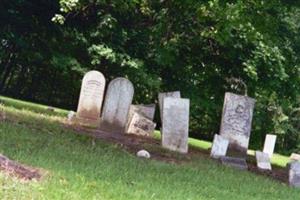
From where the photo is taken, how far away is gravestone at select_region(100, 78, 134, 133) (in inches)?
617

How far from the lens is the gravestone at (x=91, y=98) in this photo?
17.0 m

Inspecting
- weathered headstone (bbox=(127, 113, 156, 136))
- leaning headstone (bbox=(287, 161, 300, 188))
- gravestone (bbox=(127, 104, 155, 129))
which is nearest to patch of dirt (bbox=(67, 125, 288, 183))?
leaning headstone (bbox=(287, 161, 300, 188))

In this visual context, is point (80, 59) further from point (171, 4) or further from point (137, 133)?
point (137, 133)

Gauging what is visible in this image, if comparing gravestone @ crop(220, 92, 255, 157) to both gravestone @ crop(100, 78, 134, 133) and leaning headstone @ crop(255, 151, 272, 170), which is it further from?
gravestone @ crop(100, 78, 134, 133)

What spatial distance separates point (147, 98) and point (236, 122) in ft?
49.9

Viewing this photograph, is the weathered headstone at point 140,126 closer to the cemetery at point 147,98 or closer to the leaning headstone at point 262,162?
the cemetery at point 147,98

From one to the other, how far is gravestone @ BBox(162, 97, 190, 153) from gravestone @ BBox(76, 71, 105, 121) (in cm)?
300

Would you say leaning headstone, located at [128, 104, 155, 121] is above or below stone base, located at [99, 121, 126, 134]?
above

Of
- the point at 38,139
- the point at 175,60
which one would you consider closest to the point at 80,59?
the point at 175,60

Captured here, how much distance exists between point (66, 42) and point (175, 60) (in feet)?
15.9

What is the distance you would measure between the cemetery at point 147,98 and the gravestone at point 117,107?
3 centimetres

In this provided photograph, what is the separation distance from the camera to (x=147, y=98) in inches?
1211

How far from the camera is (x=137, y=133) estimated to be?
16953 millimetres

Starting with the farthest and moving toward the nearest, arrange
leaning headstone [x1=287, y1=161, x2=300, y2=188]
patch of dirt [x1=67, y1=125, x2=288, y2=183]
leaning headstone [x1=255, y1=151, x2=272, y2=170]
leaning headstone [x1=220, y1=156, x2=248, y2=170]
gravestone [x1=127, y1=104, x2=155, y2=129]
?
gravestone [x1=127, y1=104, x2=155, y2=129]
leaning headstone [x1=255, y1=151, x2=272, y2=170]
leaning headstone [x1=220, y1=156, x2=248, y2=170]
patch of dirt [x1=67, y1=125, x2=288, y2=183]
leaning headstone [x1=287, y1=161, x2=300, y2=188]
